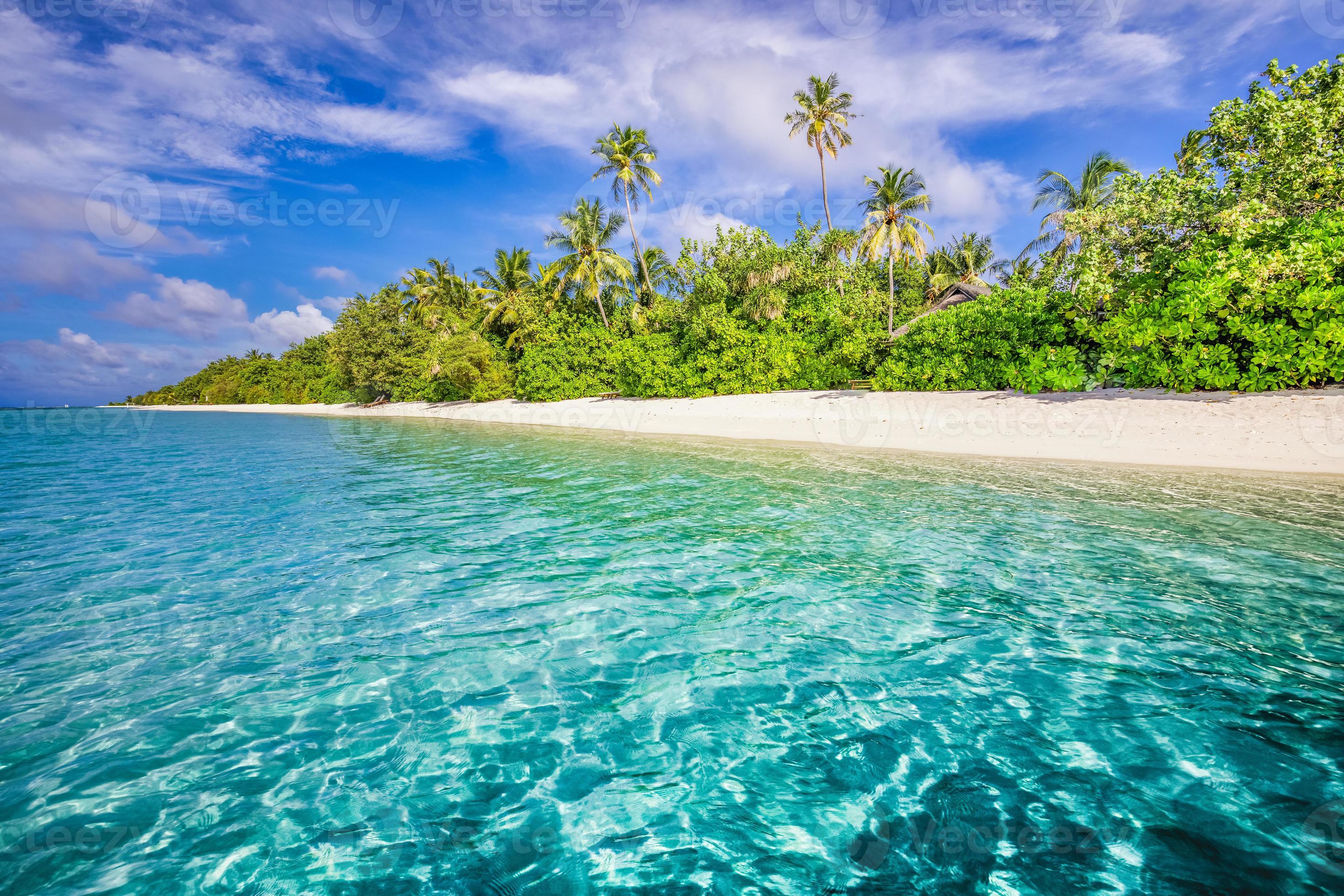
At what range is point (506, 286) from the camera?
4631 centimetres

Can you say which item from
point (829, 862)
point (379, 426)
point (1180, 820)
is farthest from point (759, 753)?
point (379, 426)

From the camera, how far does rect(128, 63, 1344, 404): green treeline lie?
44.9 feet

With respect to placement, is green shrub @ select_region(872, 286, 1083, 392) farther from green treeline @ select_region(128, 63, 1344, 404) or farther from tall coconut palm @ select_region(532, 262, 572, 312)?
tall coconut palm @ select_region(532, 262, 572, 312)

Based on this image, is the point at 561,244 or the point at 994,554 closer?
the point at 994,554

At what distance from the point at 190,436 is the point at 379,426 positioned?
401 inches

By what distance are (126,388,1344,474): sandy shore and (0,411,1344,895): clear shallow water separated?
198 inches

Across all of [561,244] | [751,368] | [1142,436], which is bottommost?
[1142,436]

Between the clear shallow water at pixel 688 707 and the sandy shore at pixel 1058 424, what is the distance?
503cm

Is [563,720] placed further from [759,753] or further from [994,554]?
[994,554]

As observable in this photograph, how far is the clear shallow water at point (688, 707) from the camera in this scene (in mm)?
2662

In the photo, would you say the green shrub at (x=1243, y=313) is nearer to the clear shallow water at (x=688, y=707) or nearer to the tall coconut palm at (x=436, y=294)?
the clear shallow water at (x=688, y=707)

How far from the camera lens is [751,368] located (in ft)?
92.9

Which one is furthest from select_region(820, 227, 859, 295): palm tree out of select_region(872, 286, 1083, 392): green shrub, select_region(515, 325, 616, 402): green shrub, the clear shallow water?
the clear shallow water

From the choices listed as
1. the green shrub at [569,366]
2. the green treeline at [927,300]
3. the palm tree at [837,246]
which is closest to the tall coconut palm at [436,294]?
the green treeline at [927,300]
